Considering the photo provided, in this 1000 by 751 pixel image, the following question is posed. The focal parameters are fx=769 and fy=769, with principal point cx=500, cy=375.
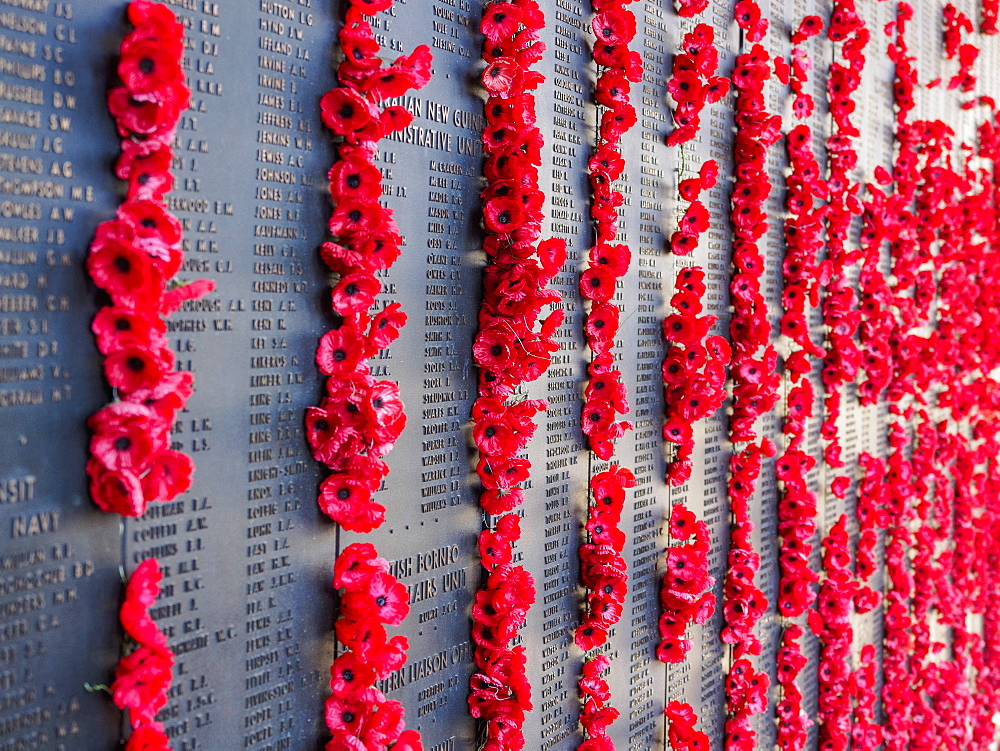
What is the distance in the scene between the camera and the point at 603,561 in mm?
2197

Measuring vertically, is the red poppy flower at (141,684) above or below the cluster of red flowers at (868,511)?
above

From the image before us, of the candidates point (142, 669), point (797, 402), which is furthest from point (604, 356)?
point (142, 669)

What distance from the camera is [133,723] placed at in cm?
130

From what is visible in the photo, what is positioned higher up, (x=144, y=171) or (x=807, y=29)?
(x=807, y=29)

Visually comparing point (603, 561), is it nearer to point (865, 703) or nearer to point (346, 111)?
point (346, 111)

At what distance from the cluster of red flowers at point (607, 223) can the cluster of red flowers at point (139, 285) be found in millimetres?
1213

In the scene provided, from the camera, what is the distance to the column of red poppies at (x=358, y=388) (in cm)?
161

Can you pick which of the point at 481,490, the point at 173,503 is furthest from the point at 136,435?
the point at 481,490

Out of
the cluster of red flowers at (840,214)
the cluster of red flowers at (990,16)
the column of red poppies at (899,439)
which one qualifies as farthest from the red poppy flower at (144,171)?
the cluster of red flowers at (990,16)

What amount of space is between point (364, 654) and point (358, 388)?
56cm

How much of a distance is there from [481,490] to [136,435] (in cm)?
92

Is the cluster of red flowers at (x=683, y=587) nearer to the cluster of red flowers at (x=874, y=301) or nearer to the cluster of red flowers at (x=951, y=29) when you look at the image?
the cluster of red flowers at (x=874, y=301)

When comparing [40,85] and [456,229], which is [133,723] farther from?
[456,229]

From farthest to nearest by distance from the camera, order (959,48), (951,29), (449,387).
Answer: (959,48) < (951,29) < (449,387)
